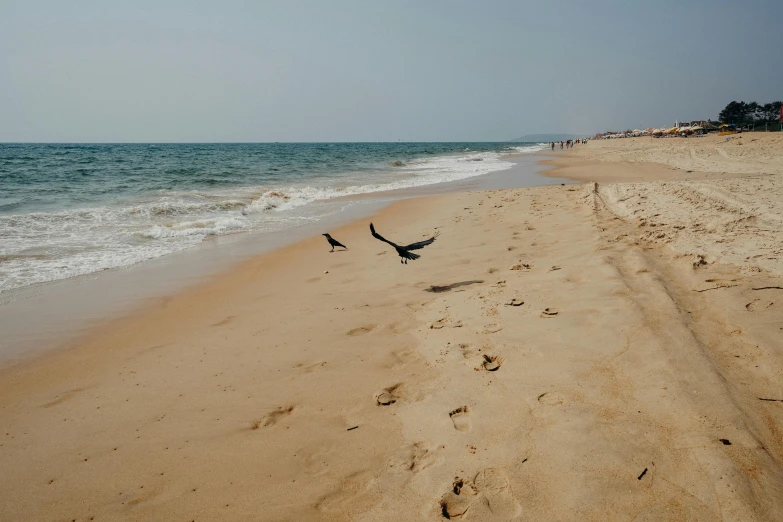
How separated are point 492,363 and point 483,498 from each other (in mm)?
1404

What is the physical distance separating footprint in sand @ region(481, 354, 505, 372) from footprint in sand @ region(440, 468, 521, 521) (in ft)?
3.64

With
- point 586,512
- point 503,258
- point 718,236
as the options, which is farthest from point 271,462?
point 718,236

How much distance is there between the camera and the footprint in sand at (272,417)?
3119 mm

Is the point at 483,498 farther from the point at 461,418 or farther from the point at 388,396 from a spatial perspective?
the point at 388,396

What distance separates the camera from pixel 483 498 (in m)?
2.23

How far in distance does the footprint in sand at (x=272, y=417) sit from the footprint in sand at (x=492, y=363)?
62.6 inches

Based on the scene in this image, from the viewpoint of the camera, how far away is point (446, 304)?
4949 mm

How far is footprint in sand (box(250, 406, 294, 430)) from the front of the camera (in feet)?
10.2

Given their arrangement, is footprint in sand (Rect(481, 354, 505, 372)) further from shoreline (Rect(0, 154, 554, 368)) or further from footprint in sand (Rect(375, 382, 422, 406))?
shoreline (Rect(0, 154, 554, 368))

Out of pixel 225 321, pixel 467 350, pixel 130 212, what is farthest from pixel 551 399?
pixel 130 212

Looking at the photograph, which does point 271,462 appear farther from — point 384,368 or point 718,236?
point 718,236

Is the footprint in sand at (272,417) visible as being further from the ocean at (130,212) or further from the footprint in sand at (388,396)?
the ocean at (130,212)

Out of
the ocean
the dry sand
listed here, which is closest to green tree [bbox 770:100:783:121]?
the ocean

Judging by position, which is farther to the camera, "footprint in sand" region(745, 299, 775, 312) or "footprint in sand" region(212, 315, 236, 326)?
"footprint in sand" region(212, 315, 236, 326)
